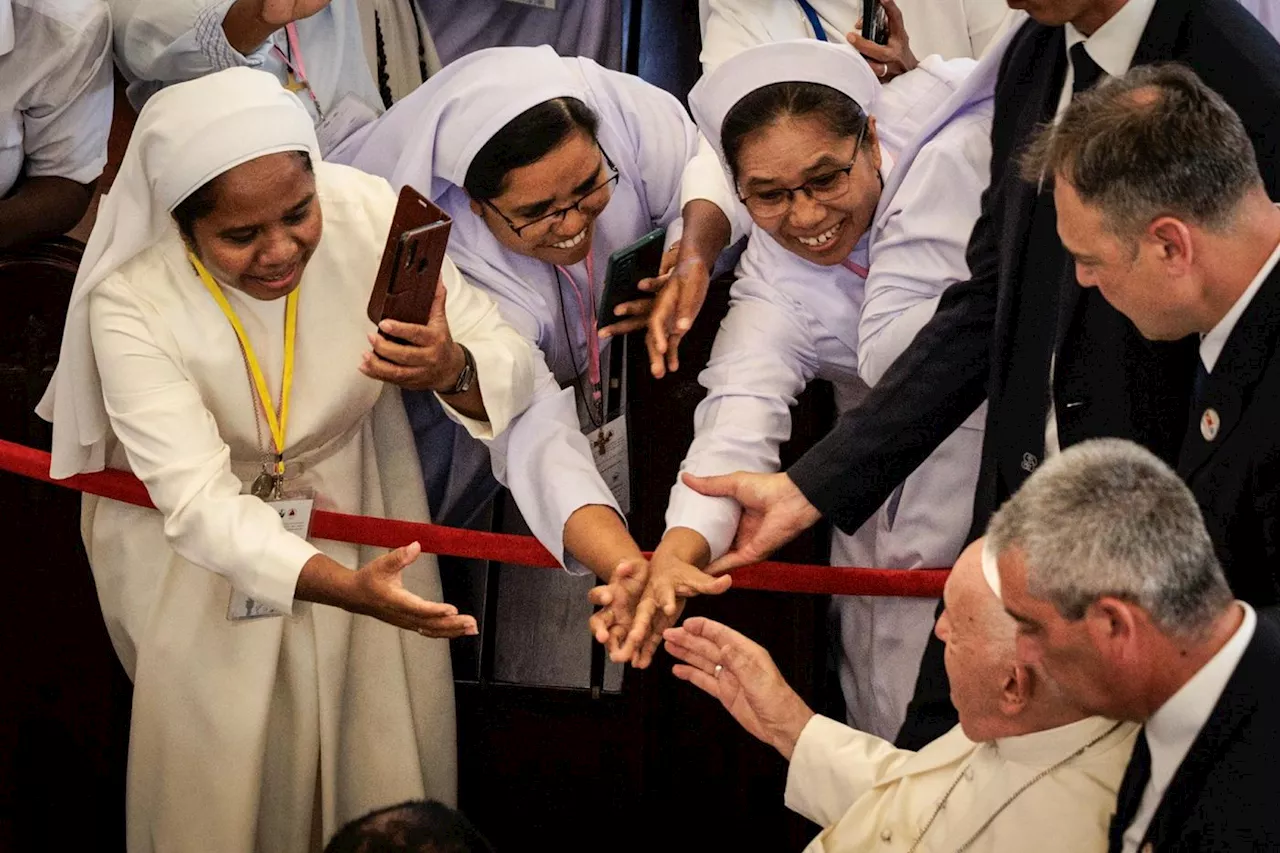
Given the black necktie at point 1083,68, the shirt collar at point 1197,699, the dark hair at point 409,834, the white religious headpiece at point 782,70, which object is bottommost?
the dark hair at point 409,834

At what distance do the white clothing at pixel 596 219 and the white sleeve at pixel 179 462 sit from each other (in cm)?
54

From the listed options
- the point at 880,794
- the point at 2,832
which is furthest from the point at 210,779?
the point at 880,794

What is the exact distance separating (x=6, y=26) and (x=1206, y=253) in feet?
8.65

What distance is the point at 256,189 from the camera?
118 inches

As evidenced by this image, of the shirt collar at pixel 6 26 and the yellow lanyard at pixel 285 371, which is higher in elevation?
the shirt collar at pixel 6 26

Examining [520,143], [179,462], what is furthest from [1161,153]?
[179,462]

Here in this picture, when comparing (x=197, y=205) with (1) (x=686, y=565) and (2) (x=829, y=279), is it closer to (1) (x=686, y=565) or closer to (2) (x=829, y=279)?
(1) (x=686, y=565)

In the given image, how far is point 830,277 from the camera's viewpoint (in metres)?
3.50

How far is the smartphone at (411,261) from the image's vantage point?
2.91 m

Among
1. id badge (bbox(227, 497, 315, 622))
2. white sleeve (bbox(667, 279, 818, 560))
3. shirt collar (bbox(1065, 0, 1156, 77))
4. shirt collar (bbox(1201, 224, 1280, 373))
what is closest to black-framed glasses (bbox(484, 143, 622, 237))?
white sleeve (bbox(667, 279, 818, 560))

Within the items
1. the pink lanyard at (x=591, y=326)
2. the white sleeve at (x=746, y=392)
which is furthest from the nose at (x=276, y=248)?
the white sleeve at (x=746, y=392)

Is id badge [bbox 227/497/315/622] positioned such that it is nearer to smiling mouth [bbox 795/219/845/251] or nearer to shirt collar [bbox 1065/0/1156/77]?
smiling mouth [bbox 795/219/845/251]

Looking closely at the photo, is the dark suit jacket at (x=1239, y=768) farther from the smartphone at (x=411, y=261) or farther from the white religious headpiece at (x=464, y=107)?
the white religious headpiece at (x=464, y=107)

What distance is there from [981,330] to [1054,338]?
297 millimetres
